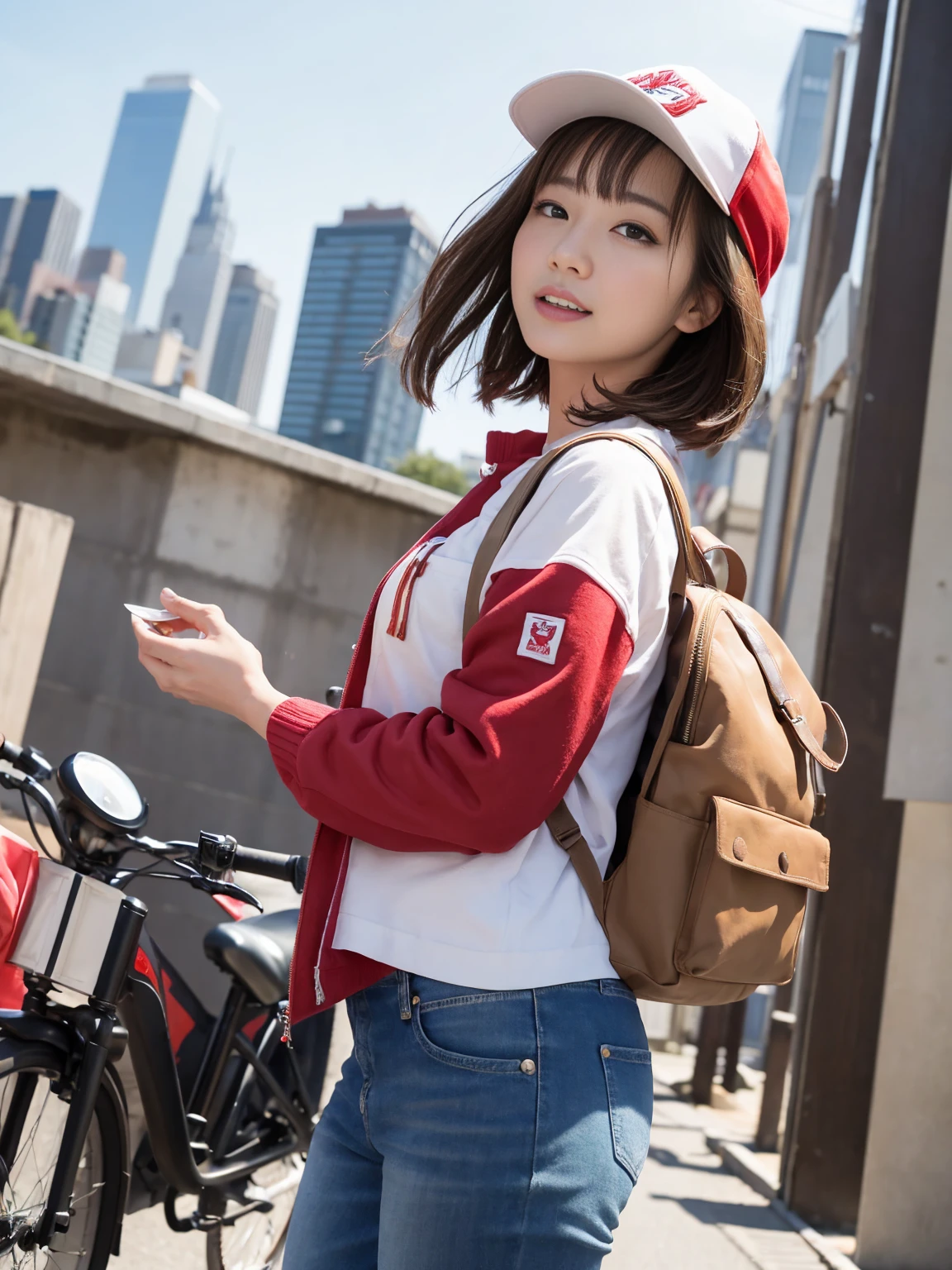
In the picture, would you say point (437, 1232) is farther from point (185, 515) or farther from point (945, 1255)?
point (185, 515)

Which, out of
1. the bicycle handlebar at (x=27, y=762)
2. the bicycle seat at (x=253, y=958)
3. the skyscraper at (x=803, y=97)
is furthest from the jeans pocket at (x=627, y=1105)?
the skyscraper at (x=803, y=97)

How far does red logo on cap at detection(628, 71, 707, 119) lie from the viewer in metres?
1.28

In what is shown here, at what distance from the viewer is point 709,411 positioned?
1399 mm

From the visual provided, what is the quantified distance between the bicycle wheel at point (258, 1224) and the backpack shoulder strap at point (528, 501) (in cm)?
217

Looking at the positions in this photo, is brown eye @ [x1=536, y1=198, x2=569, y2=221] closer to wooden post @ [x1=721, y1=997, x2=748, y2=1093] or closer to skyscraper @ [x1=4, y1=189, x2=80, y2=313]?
wooden post @ [x1=721, y1=997, x2=748, y2=1093]

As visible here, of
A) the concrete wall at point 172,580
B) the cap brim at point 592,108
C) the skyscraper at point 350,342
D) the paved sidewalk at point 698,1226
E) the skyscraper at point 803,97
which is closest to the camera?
the cap brim at point 592,108

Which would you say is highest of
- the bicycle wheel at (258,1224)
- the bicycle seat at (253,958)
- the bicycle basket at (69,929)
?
the bicycle basket at (69,929)

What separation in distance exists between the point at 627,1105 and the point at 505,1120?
5.2 inches

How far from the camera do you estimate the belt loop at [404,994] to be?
3.81 ft

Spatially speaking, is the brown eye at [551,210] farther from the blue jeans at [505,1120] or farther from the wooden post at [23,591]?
the wooden post at [23,591]

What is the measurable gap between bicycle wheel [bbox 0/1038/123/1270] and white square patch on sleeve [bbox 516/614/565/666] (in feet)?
4.20

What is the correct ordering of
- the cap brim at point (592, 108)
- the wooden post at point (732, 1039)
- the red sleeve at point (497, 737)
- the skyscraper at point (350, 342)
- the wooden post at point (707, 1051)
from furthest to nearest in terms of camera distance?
the skyscraper at point (350, 342)
the wooden post at point (732, 1039)
the wooden post at point (707, 1051)
the cap brim at point (592, 108)
the red sleeve at point (497, 737)

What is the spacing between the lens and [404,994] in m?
1.17

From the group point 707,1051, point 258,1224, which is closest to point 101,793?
point 258,1224
